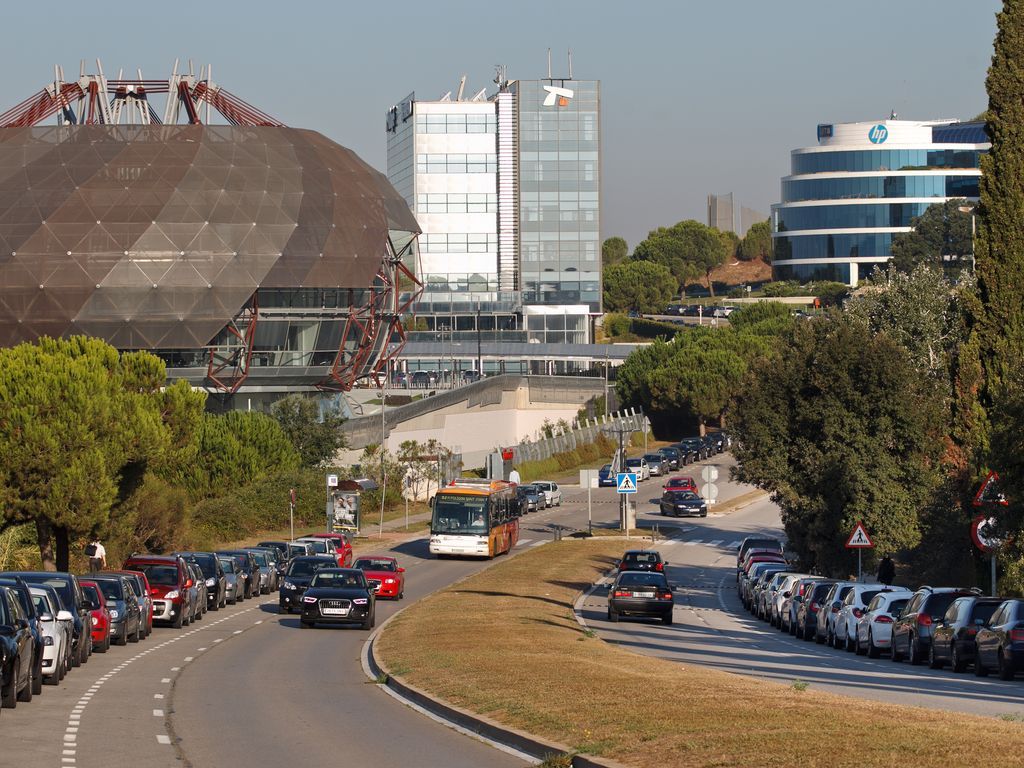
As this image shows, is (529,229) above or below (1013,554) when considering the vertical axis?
above

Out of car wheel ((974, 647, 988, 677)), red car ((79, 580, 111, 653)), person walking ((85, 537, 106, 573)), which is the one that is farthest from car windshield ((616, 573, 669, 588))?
person walking ((85, 537, 106, 573))

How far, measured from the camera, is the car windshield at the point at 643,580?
3909 centimetres

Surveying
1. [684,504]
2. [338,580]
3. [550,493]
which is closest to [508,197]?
[550,493]

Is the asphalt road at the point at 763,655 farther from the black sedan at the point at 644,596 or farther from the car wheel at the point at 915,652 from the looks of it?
the black sedan at the point at 644,596

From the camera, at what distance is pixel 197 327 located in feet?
289

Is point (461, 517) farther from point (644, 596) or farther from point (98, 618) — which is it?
point (98, 618)

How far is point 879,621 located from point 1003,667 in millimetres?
6472

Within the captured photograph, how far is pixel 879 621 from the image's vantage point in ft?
102

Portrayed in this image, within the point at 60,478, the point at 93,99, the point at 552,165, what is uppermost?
the point at 552,165

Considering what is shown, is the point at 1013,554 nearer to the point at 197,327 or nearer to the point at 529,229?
the point at 197,327

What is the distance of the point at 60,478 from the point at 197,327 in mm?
45705

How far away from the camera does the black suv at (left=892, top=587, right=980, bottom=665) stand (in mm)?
28375

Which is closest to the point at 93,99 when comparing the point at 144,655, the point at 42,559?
the point at 42,559

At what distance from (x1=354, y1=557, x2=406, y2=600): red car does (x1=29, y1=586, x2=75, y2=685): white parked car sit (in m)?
19.9
